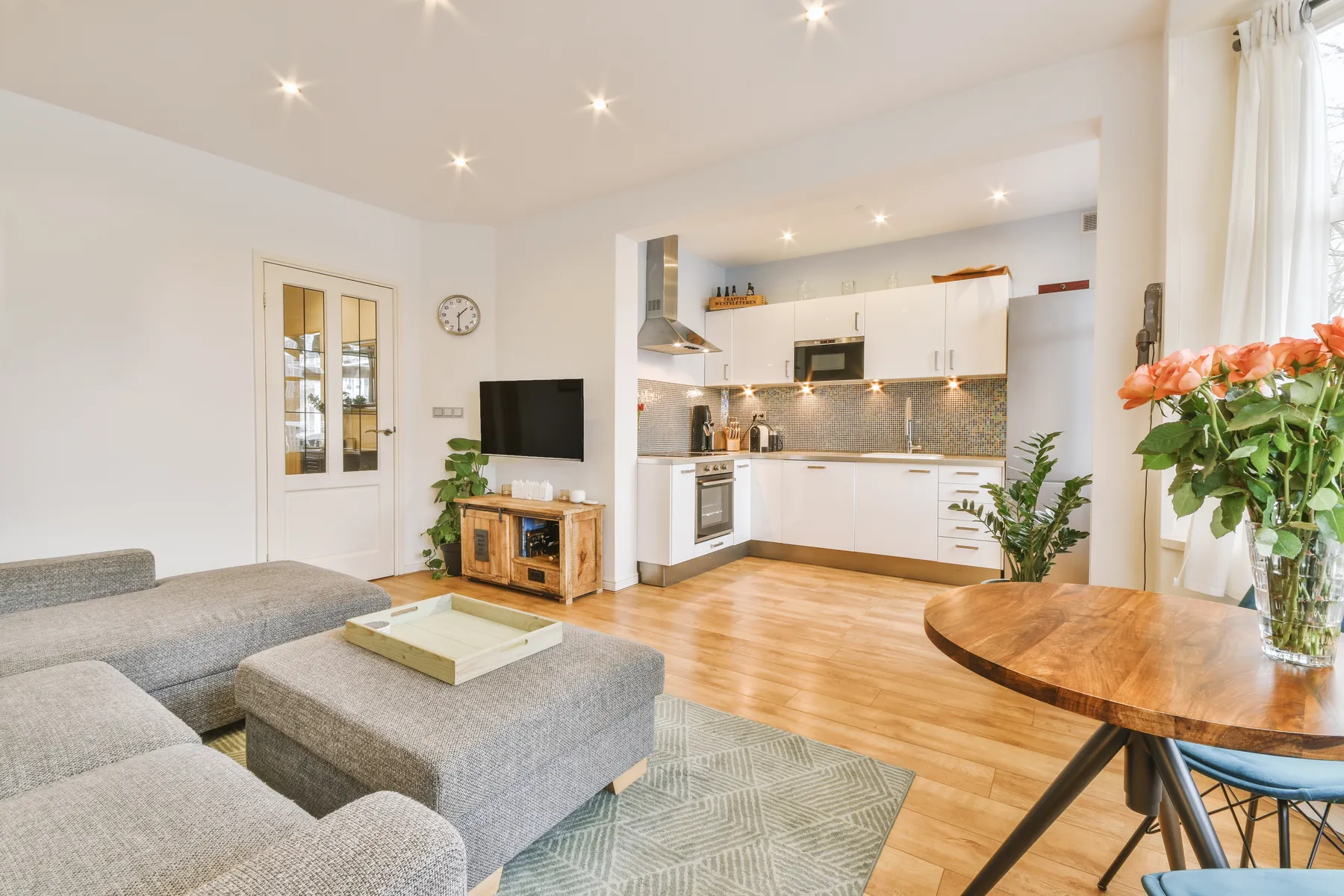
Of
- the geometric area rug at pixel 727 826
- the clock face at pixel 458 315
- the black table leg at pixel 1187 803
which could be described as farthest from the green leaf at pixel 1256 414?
the clock face at pixel 458 315

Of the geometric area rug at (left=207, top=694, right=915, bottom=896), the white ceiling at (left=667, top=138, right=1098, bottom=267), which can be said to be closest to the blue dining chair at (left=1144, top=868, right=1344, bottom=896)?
the geometric area rug at (left=207, top=694, right=915, bottom=896)

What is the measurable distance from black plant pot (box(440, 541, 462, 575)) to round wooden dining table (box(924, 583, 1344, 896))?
12.6 ft

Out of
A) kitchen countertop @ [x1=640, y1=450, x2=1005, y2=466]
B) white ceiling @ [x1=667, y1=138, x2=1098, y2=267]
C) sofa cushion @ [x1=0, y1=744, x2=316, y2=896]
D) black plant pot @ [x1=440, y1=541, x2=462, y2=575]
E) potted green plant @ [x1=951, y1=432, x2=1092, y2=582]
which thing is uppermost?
white ceiling @ [x1=667, y1=138, x2=1098, y2=267]

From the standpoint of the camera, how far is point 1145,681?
0.90 m

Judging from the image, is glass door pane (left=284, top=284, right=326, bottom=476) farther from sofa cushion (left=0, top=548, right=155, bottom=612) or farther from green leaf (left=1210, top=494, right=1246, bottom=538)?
green leaf (left=1210, top=494, right=1246, bottom=538)

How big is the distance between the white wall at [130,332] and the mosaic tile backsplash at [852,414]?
275 centimetres

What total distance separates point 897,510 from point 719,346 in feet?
7.13

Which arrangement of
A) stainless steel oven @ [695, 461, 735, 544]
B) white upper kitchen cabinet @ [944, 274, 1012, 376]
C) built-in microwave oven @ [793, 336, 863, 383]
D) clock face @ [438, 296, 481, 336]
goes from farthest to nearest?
built-in microwave oven @ [793, 336, 863, 383] < clock face @ [438, 296, 481, 336] < stainless steel oven @ [695, 461, 735, 544] < white upper kitchen cabinet @ [944, 274, 1012, 376]

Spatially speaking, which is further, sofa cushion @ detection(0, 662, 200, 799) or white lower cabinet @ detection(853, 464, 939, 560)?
white lower cabinet @ detection(853, 464, 939, 560)

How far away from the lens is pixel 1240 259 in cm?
193

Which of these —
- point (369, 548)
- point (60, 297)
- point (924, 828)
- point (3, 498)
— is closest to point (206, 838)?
point (924, 828)

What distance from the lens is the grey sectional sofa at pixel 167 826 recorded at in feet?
2.40

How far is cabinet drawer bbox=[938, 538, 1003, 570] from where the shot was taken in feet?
13.3

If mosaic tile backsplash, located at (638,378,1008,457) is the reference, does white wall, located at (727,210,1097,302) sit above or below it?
above
